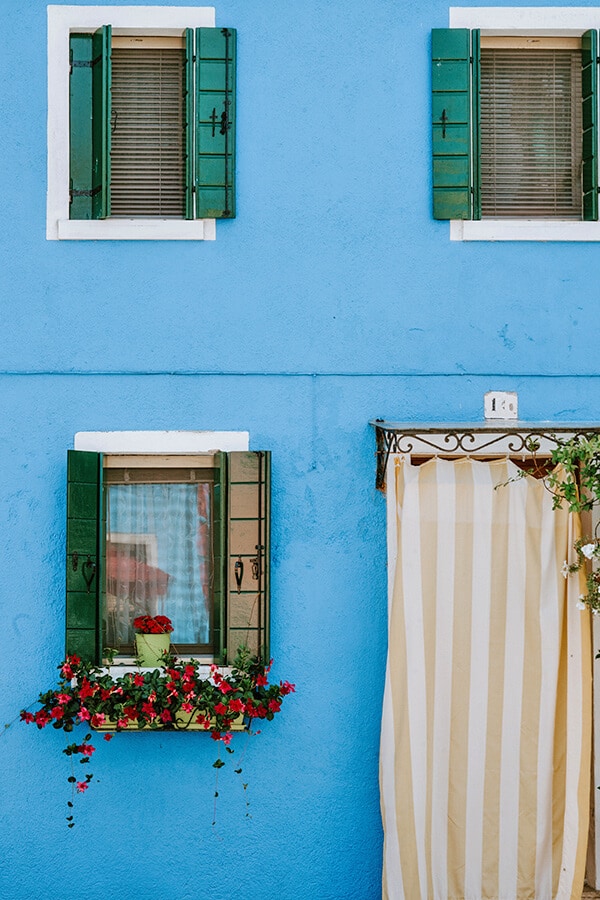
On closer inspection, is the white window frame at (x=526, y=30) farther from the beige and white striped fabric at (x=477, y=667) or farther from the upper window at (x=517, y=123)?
the beige and white striped fabric at (x=477, y=667)

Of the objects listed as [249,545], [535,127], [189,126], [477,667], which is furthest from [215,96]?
[477,667]

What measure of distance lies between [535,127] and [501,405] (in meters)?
1.71

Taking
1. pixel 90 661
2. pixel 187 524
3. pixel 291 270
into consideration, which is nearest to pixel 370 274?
pixel 291 270

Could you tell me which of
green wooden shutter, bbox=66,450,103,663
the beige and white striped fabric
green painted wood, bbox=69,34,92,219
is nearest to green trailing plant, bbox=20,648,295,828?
green wooden shutter, bbox=66,450,103,663

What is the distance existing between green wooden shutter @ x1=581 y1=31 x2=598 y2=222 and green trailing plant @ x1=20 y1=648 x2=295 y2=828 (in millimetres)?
3225

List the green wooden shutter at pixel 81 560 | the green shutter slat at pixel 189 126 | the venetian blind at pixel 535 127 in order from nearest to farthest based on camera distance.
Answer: the green wooden shutter at pixel 81 560 < the green shutter slat at pixel 189 126 < the venetian blind at pixel 535 127

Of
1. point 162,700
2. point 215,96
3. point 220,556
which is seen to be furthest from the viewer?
point 215,96

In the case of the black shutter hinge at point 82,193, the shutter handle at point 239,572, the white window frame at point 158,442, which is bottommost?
the shutter handle at point 239,572

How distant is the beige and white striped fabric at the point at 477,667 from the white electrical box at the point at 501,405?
0.46m

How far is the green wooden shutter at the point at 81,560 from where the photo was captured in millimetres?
6453

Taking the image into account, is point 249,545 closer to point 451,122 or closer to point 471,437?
point 471,437

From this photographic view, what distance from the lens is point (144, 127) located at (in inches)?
272

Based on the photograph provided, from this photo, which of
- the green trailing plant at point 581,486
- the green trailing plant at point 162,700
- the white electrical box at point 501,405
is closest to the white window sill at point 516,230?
the white electrical box at point 501,405

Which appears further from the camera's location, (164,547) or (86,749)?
(164,547)
